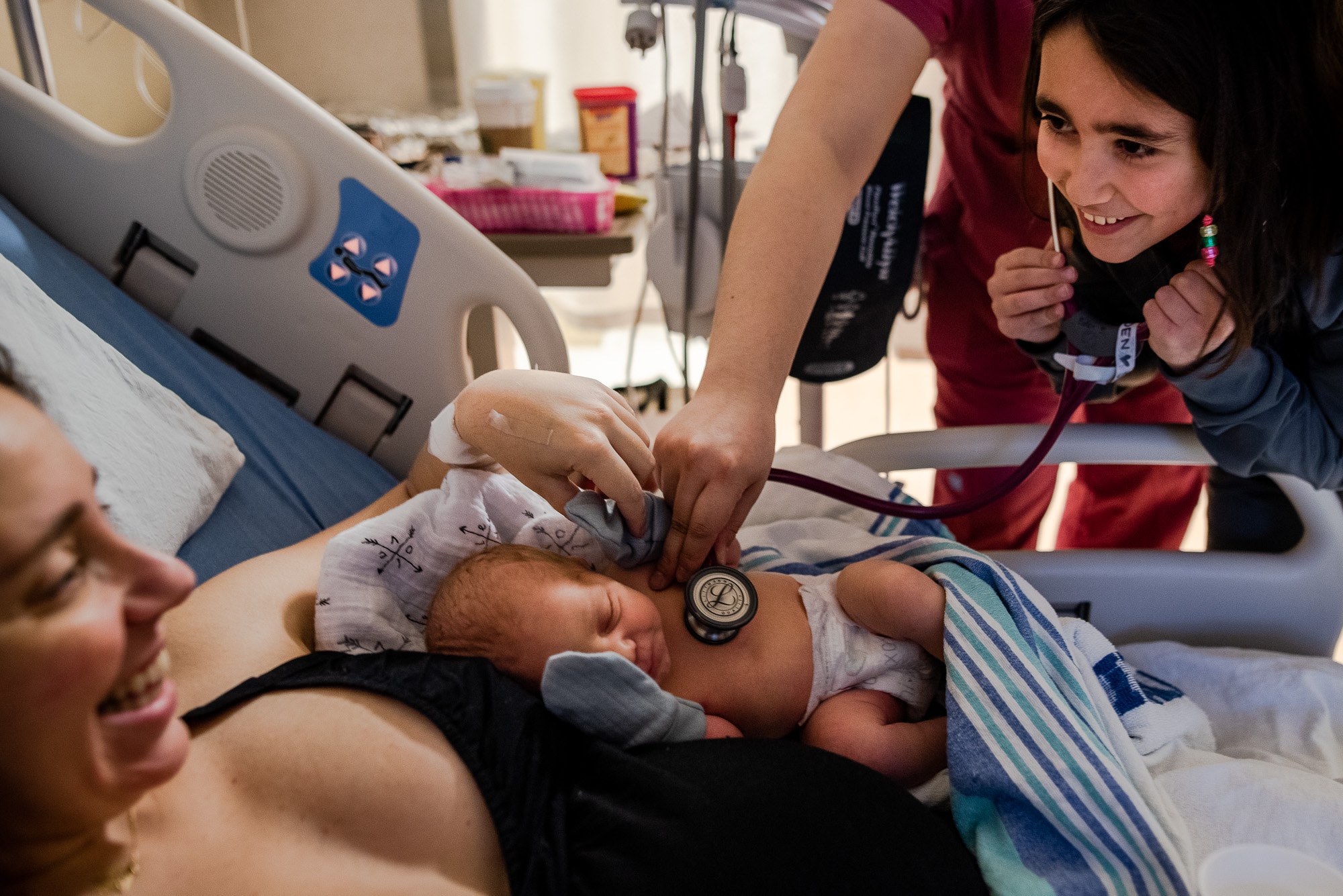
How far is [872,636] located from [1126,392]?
3.03ft

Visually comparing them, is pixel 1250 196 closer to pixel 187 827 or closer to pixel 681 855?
pixel 681 855

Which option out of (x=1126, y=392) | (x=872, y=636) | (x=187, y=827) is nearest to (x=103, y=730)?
(x=187, y=827)

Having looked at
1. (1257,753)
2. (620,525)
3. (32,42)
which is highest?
(32,42)

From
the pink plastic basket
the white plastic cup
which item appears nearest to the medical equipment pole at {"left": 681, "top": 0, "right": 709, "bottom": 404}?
the pink plastic basket

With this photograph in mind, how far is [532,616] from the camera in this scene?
98 cm

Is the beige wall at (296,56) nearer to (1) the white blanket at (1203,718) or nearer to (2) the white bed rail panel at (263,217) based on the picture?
(2) the white bed rail panel at (263,217)

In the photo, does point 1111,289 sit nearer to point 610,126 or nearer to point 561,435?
point 561,435

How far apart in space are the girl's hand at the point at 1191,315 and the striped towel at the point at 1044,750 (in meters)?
0.34

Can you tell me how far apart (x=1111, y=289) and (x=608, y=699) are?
863mm

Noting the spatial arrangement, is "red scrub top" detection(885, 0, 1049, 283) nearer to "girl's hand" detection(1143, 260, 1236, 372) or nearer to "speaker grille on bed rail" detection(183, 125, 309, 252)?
"girl's hand" detection(1143, 260, 1236, 372)

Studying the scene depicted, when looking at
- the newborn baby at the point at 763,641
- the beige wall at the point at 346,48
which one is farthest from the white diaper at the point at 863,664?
the beige wall at the point at 346,48

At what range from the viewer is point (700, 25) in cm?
149

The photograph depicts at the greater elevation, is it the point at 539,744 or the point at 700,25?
the point at 700,25

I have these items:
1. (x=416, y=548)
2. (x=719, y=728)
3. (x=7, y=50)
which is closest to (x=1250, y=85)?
(x=719, y=728)
